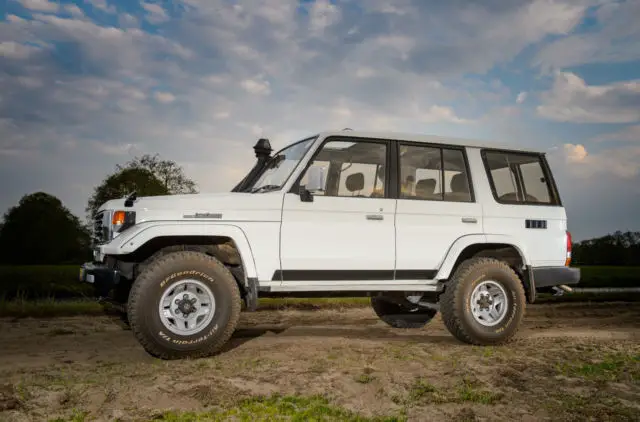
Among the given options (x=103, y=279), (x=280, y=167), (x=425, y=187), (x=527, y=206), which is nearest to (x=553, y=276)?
(x=527, y=206)

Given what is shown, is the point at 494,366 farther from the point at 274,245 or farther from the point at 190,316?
the point at 190,316

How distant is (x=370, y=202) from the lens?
6.19 meters

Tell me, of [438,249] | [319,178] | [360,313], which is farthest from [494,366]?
[360,313]

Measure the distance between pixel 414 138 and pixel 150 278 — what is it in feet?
10.9

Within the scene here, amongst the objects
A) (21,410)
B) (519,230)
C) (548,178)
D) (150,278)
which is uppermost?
(548,178)

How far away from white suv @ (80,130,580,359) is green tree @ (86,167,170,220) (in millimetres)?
25738

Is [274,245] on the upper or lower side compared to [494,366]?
upper

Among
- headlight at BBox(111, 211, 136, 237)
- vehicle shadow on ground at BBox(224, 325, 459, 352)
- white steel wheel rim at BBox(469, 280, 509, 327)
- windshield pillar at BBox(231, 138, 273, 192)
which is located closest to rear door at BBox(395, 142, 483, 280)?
white steel wheel rim at BBox(469, 280, 509, 327)

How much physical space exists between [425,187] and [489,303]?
1.58m

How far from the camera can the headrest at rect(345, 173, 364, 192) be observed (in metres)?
6.27

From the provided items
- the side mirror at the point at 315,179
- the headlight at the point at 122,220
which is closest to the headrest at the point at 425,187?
the side mirror at the point at 315,179

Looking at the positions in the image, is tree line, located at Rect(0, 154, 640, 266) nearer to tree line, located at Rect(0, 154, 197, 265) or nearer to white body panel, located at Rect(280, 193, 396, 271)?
tree line, located at Rect(0, 154, 197, 265)

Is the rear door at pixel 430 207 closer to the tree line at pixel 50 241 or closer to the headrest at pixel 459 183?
the headrest at pixel 459 183

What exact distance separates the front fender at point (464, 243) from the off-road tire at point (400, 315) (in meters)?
1.78
